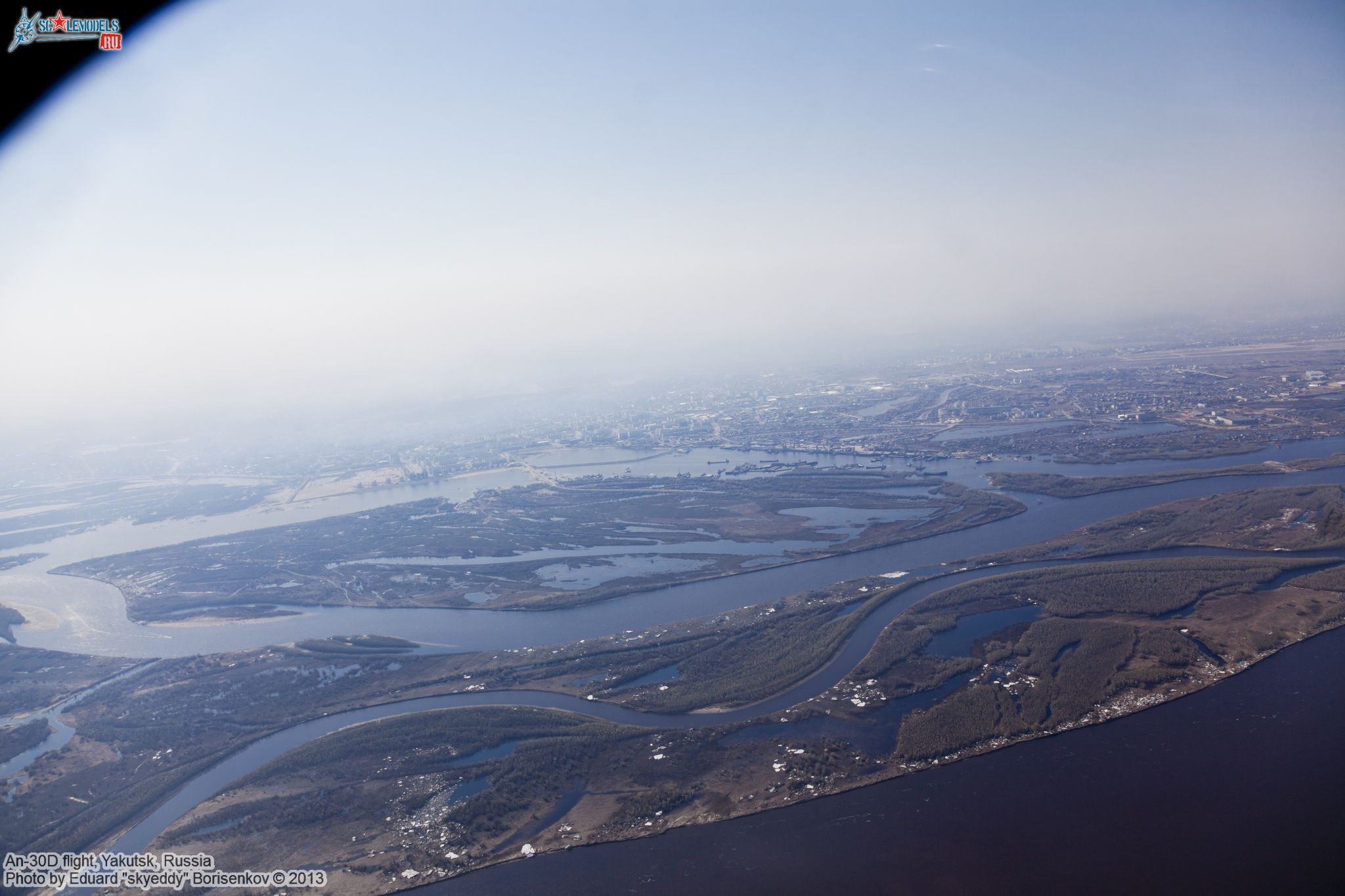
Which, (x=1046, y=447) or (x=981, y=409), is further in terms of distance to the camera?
(x=981, y=409)

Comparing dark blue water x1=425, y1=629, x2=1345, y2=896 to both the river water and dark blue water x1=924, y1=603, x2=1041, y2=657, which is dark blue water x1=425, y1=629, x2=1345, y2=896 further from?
the river water

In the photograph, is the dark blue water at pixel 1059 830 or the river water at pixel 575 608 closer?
the dark blue water at pixel 1059 830

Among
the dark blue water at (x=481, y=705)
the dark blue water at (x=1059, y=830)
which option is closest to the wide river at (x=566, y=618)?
the dark blue water at (x=481, y=705)

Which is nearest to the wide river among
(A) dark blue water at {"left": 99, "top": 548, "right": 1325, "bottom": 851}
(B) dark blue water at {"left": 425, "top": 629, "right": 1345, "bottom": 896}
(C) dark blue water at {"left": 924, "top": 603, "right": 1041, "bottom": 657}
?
(A) dark blue water at {"left": 99, "top": 548, "right": 1325, "bottom": 851}

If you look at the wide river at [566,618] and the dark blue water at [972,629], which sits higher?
the wide river at [566,618]

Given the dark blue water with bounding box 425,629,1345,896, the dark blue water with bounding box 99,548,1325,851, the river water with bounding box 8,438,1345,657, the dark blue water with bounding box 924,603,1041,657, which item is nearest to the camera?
the dark blue water with bounding box 425,629,1345,896

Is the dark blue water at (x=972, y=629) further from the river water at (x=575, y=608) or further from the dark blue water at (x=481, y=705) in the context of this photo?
the river water at (x=575, y=608)

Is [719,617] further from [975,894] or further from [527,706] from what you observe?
[975,894]

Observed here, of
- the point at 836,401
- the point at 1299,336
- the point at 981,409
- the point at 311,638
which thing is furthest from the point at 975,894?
the point at 1299,336
